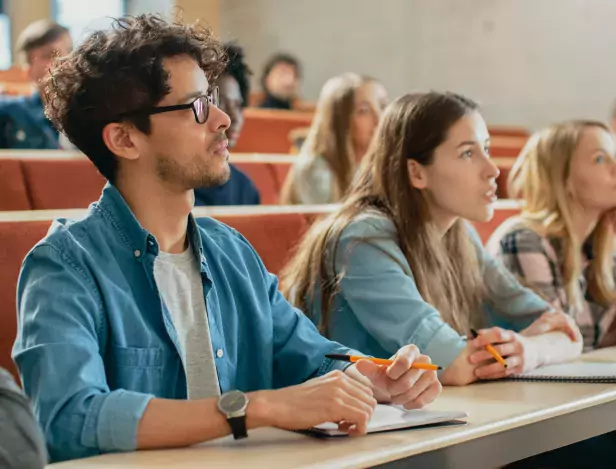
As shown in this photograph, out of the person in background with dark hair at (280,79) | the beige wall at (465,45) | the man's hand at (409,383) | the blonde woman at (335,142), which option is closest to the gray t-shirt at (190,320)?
the man's hand at (409,383)

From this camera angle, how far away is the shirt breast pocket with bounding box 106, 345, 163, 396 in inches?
56.9

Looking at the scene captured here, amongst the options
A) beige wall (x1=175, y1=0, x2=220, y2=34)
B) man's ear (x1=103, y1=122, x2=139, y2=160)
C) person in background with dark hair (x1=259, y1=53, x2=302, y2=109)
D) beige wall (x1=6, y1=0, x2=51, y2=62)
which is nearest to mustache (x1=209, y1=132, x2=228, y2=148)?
man's ear (x1=103, y1=122, x2=139, y2=160)

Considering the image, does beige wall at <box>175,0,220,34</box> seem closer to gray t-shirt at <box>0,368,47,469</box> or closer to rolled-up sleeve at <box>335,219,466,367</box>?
rolled-up sleeve at <box>335,219,466,367</box>

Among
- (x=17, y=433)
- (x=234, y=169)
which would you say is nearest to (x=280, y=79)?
(x=234, y=169)

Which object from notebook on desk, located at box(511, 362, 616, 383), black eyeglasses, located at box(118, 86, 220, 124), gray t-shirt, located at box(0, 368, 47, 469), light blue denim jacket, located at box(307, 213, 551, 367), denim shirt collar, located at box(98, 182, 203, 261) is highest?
black eyeglasses, located at box(118, 86, 220, 124)

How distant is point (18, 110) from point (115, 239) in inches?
119

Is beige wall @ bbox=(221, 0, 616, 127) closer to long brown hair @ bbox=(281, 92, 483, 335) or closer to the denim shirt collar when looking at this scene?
long brown hair @ bbox=(281, 92, 483, 335)

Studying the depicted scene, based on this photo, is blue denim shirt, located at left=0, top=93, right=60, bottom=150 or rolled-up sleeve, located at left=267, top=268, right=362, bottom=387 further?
blue denim shirt, located at left=0, top=93, right=60, bottom=150

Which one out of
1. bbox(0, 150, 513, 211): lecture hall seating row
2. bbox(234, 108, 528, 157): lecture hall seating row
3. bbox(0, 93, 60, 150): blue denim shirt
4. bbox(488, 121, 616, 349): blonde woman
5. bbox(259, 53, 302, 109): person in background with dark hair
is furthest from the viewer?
bbox(259, 53, 302, 109): person in background with dark hair

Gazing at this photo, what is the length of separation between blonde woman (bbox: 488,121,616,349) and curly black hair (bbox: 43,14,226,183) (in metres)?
1.23

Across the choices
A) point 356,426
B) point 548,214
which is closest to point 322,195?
point 548,214

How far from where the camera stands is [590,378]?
1.75 meters

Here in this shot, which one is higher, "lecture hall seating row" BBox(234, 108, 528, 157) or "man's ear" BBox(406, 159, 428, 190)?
"man's ear" BBox(406, 159, 428, 190)

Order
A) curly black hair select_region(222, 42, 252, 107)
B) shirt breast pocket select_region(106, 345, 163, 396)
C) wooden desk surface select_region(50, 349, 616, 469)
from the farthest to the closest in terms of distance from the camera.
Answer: curly black hair select_region(222, 42, 252, 107) → shirt breast pocket select_region(106, 345, 163, 396) → wooden desk surface select_region(50, 349, 616, 469)
